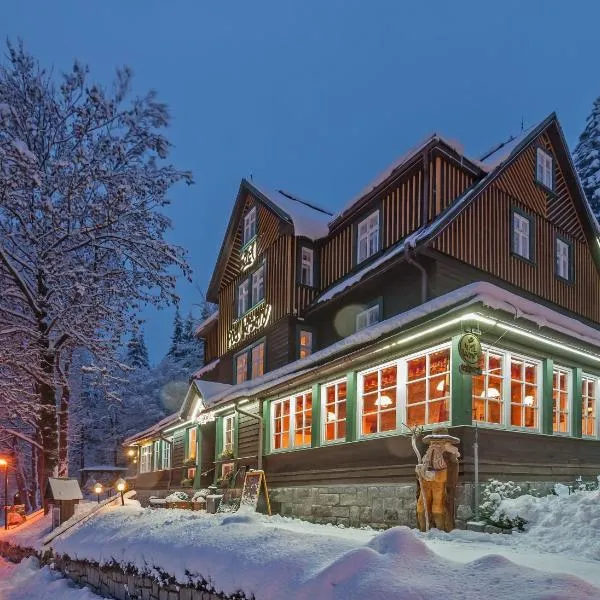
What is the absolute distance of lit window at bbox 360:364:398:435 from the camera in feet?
45.1

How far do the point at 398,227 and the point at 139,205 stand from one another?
7.46m

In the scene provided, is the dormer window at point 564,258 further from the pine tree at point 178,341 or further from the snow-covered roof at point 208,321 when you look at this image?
the pine tree at point 178,341

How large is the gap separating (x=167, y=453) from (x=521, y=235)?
1969 cm

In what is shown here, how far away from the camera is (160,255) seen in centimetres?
1828

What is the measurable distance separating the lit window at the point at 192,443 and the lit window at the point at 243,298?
5.46 metres

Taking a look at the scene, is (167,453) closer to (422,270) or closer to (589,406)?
(422,270)

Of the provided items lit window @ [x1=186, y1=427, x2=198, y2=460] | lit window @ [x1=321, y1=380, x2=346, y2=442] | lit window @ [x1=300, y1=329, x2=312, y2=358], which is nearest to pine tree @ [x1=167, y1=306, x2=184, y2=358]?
lit window @ [x1=186, y1=427, x2=198, y2=460]

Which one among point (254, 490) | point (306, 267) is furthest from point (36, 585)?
point (306, 267)

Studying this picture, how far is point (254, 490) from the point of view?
1716 cm

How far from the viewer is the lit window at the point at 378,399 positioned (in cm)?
1376

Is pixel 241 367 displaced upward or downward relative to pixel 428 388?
upward

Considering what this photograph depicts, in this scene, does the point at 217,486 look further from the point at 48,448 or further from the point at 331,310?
the point at 331,310

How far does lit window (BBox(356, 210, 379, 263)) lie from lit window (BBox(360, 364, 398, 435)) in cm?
568

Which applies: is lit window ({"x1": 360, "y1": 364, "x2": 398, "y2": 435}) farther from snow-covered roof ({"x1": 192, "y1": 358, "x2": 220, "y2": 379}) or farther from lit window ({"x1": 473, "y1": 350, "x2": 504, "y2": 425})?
snow-covered roof ({"x1": 192, "y1": 358, "x2": 220, "y2": 379})
